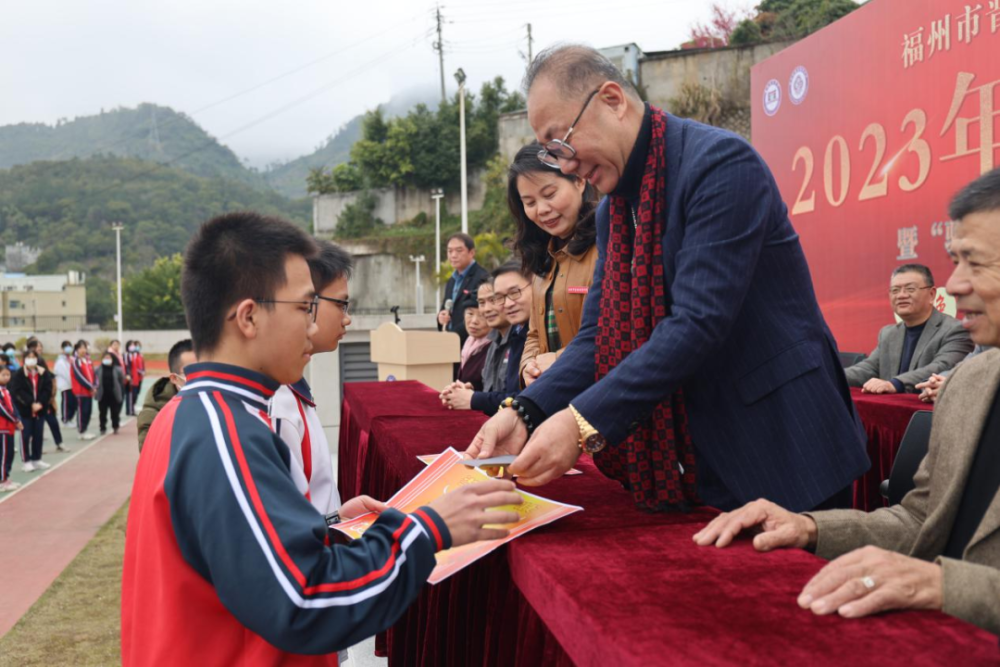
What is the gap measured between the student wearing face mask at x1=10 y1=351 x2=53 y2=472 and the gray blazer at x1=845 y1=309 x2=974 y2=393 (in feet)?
31.6

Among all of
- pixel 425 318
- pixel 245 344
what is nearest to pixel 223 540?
pixel 245 344

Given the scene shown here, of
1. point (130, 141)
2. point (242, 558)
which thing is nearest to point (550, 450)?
point (242, 558)

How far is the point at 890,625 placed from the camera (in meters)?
0.96

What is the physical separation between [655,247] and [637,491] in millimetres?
504

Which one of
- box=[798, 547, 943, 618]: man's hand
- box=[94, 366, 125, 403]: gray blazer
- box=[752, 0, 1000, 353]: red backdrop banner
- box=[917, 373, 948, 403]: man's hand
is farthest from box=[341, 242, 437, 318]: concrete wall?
box=[798, 547, 943, 618]: man's hand

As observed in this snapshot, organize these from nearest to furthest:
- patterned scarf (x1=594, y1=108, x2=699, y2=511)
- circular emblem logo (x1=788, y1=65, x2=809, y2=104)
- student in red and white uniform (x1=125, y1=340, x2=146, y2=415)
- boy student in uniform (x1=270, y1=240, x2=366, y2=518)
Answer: patterned scarf (x1=594, y1=108, x2=699, y2=511) < boy student in uniform (x1=270, y1=240, x2=366, y2=518) < circular emblem logo (x1=788, y1=65, x2=809, y2=104) < student in red and white uniform (x1=125, y1=340, x2=146, y2=415)

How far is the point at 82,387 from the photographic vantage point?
14.4 m

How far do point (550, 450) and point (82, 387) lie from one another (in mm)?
15039

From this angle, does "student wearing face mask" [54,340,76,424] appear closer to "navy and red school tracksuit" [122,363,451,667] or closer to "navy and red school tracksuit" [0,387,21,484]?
"navy and red school tracksuit" [0,387,21,484]

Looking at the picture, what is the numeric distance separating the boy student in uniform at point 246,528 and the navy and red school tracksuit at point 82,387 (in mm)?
14480

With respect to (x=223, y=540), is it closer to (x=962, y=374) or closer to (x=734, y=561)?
(x=734, y=561)

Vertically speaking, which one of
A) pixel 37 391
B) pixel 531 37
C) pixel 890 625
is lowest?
pixel 37 391

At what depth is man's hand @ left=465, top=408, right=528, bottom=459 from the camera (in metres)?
1.65

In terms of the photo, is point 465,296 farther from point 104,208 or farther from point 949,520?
point 104,208
